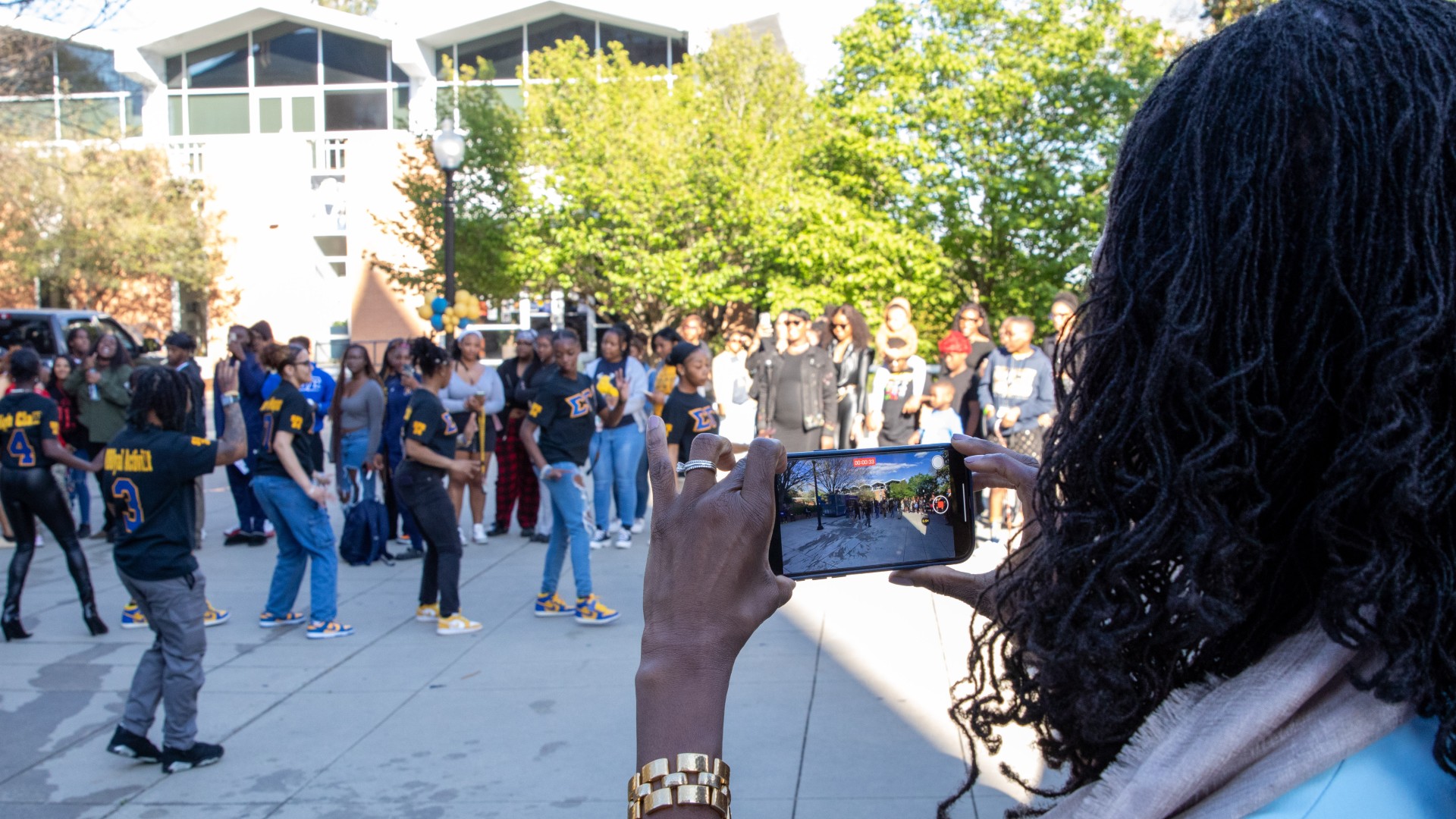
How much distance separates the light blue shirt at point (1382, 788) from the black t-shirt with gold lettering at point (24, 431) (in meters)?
7.83

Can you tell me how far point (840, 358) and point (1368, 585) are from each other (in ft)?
32.2

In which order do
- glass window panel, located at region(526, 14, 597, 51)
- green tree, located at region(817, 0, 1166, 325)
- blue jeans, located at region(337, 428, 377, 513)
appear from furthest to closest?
1. glass window panel, located at region(526, 14, 597, 51)
2. green tree, located at region(817, 0, 1166, 325)
3. blue jeans, located at region(337, 428, 377, 513)

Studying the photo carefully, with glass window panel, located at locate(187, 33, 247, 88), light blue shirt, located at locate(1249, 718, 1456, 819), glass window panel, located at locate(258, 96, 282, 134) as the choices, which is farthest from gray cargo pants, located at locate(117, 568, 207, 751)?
glass window panel, located at locate(187, 33, 247, 88)

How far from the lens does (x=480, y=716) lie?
5469 millimetres

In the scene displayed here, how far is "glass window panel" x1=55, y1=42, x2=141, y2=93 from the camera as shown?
20719 mm

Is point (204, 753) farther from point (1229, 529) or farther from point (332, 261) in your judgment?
point (332, 261)

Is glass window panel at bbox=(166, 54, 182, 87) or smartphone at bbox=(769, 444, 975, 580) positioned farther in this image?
glass window panel at bbox=(166, 54, 182, 87)

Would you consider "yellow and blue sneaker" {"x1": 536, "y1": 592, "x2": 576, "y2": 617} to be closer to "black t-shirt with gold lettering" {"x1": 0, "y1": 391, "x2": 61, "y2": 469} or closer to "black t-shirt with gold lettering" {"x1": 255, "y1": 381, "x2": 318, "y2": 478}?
"black t-shirt with gold lettering" {"x1": 255, "y1": 381, "x2": 318, "y2": 478}

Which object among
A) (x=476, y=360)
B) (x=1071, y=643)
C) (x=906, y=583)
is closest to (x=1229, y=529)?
(x=1071, y=643)

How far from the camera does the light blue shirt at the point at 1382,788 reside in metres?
0.93

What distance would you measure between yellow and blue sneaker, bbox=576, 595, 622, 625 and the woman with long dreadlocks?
6148 mm

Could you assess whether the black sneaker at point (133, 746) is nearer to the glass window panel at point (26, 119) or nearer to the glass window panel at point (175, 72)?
the glass window panel at point (26, 119)

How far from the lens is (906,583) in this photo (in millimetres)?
1591

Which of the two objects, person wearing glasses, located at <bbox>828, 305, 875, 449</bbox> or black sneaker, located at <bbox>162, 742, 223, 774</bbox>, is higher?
person wearing glasses, located at <bbox>828, 305, 875, 449</bbox>
